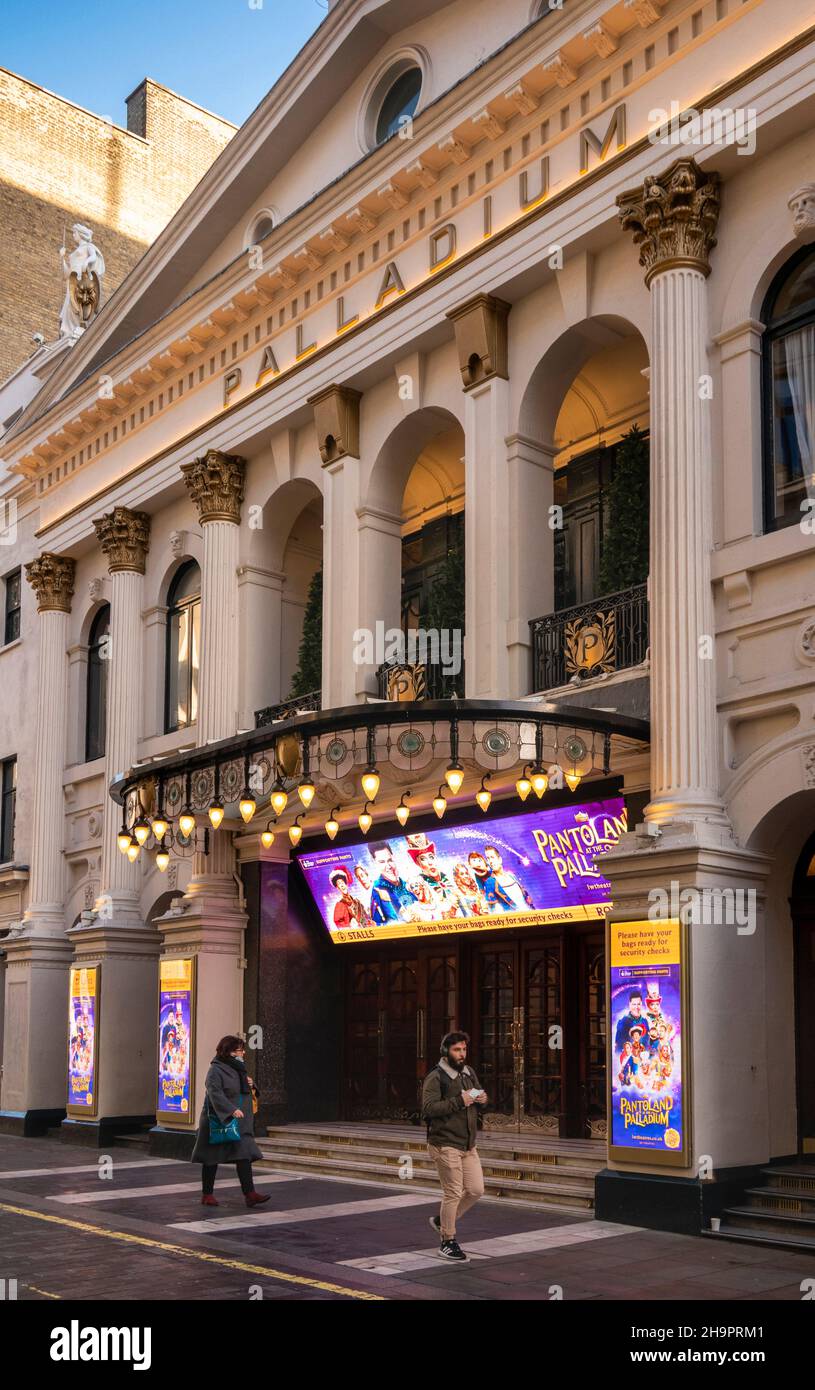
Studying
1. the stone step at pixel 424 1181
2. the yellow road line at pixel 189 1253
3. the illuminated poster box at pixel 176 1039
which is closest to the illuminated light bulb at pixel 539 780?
the stone step at pixel 424 1181

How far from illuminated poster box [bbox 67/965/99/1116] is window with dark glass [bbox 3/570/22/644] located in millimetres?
8577

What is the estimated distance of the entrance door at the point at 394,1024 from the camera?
2031cm

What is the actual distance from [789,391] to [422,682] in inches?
243

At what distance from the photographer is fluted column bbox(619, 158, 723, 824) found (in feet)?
46.8

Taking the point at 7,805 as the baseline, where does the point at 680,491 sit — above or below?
above

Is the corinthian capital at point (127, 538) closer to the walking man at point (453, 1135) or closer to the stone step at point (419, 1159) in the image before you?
the stone step at point (419, 1159)

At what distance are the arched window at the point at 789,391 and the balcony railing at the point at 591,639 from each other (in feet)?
6.46

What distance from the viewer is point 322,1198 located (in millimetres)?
16141

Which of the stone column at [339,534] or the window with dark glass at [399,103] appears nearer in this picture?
the stone column at [339,534]

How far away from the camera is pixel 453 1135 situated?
11.7 metres

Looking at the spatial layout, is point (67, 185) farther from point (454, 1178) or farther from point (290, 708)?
point (454, 1178)

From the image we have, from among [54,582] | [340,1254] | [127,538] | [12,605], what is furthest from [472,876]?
[12,605]

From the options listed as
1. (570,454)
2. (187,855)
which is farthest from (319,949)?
(570,454)

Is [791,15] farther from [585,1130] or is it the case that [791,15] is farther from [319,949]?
[319,949]
